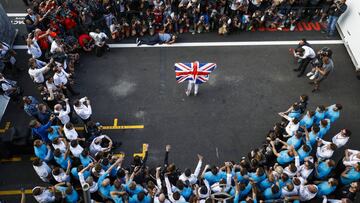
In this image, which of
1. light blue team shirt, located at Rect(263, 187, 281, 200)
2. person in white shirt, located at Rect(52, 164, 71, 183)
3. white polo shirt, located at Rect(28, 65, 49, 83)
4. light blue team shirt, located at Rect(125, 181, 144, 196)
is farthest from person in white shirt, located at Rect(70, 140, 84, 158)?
light blue team shirt, located at Rect(263, 187, 281, 200)

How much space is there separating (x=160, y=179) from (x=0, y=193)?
5.62 m

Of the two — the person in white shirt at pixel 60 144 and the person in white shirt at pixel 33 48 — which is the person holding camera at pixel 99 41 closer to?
the person in white shirt at pixel 33 48

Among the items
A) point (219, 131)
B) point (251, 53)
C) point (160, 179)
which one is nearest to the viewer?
point (160, 179)

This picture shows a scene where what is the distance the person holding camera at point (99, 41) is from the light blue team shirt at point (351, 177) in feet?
35.2

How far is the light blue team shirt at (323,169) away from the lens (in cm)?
989

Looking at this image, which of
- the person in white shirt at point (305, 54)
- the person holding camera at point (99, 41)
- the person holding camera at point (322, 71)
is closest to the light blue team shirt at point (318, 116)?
the person holding camera at point (322, 71)

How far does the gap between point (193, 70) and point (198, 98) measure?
1769 mm

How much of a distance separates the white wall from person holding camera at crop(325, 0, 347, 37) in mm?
335

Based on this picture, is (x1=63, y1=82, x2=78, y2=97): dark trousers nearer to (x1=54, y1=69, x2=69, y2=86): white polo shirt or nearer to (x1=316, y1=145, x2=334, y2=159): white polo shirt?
(x1=54, y1=69, x2=69, y2=86): white polo shirt

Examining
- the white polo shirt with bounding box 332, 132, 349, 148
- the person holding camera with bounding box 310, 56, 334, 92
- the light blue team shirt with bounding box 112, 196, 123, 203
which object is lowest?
the light blue team shirt with bounding box 112, 196, 123, 203

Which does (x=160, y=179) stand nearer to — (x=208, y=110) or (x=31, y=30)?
(x=208, y=110)

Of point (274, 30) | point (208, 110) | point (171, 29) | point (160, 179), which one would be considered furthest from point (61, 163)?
point (274, 30)

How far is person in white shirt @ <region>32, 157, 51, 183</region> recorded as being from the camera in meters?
9.40

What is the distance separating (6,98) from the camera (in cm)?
1360
